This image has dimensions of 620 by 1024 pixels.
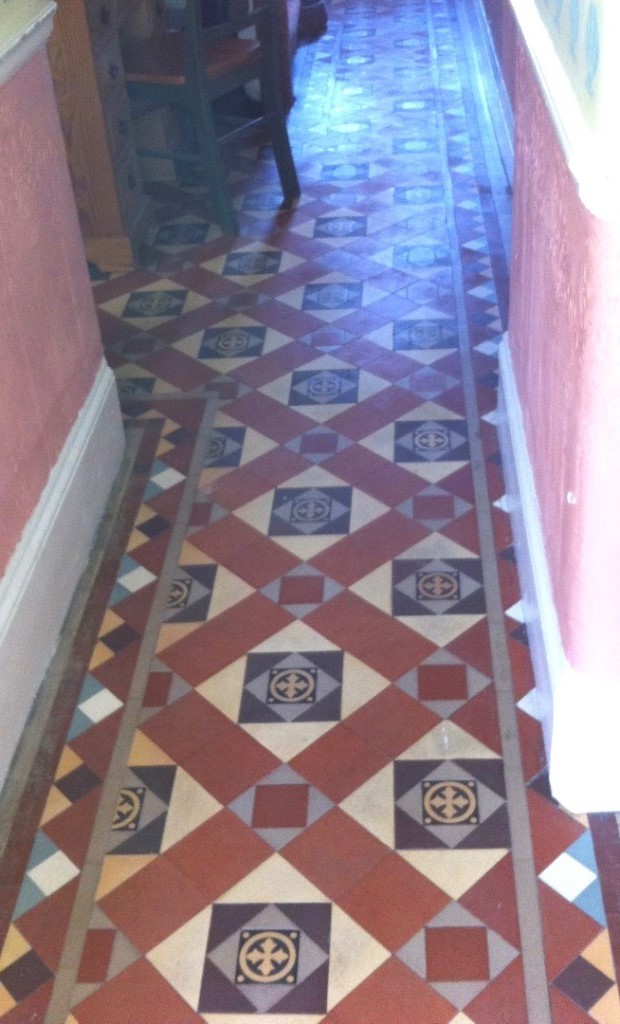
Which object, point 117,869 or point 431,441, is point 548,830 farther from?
point 431,441

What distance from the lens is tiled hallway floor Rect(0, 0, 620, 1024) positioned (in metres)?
1.74

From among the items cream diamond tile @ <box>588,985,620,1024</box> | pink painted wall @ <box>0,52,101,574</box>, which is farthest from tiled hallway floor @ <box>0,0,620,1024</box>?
pink painted wall @ <box>0,52,101,574</box>

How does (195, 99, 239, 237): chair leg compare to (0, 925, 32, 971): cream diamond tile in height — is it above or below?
above

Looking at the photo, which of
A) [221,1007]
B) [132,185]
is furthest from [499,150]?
[221,1007]

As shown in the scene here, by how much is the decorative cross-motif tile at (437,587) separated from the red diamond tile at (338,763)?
38 cm

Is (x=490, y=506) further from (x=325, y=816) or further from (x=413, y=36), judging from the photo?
(x=413, y=36)

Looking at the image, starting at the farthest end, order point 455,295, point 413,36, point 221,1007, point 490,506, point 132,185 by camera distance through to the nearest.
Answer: point 413,36 < point 132,185 < point 455,295 < point 490,506 < point 221,1007

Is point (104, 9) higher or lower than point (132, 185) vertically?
higher

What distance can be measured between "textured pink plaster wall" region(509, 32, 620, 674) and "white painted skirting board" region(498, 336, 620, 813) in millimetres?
42

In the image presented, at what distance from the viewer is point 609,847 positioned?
73.1 inches

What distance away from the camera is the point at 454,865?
6.12 ft

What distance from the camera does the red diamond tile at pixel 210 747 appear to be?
2059 mm

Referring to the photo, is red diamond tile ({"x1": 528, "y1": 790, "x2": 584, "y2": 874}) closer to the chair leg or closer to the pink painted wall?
the pink painted wall

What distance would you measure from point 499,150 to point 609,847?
324 cm
